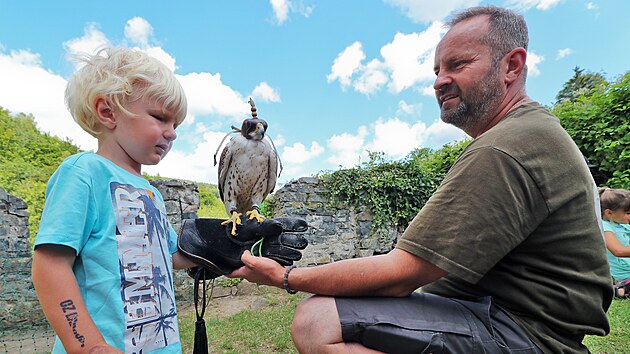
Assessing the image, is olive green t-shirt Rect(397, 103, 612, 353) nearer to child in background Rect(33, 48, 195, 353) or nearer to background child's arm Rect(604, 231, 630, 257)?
child in background Rect(33, 48, 195, 353)

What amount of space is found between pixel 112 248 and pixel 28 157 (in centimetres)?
1112

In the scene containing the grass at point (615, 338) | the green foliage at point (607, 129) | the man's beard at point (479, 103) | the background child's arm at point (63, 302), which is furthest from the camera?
the green foliage at point (607, 129)

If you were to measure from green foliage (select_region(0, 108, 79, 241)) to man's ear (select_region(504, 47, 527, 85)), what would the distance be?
7195mm

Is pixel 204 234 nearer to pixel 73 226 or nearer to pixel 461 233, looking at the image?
pixel 73 226

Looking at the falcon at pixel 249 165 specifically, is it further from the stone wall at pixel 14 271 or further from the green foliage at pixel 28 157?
the green foliage at pixel 28 157

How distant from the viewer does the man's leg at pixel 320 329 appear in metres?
1.20

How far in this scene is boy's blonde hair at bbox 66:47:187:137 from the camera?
117 cm

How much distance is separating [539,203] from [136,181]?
4.79 ft

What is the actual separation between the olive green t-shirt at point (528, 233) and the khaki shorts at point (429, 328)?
0.25ft

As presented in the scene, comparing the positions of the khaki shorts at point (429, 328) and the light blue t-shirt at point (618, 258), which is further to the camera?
the light blue t-shirt at point (618, 258)

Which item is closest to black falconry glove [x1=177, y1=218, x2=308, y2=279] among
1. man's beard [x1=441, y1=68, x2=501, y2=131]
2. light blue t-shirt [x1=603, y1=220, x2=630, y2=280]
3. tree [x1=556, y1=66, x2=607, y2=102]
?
man's beard [x1=441, y1=68, x2=501, y2=131]

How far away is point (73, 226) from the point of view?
993 mm

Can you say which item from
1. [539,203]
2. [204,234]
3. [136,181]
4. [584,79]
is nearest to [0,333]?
[204,234]

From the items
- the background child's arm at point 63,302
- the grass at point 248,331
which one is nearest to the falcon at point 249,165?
the background child's arm at point 63,302
